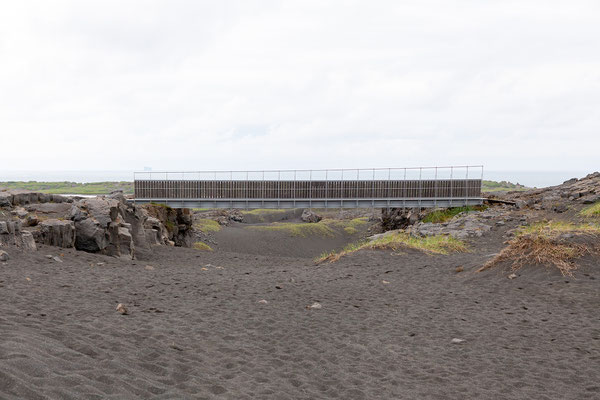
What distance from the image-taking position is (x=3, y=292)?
905 centimetres

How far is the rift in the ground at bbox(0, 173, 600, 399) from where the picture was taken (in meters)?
5.77

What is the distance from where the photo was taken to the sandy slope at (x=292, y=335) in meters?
5.52

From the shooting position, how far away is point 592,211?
86.3 feet

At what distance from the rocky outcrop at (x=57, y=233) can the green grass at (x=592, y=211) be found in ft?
103

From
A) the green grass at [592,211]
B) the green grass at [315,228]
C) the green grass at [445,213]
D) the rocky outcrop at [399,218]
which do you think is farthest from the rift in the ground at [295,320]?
the green grass at [315,228]

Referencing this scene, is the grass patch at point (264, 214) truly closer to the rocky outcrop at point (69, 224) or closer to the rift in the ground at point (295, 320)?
the rocky outcrop at point (69, 224)

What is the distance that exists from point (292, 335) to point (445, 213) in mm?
36442

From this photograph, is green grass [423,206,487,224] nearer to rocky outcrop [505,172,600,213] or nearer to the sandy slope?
rocky outcrop [505,172,600,213]

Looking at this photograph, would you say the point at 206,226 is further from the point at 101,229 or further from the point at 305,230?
the point at 101,229

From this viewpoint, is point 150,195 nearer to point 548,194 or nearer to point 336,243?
point 336,243

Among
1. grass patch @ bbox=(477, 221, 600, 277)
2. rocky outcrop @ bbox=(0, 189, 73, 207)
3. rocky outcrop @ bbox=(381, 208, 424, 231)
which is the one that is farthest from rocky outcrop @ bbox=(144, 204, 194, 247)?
grass patch @ bbox=(477, 221, 600, 277)

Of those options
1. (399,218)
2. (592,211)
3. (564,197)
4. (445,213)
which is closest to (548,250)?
(592,211)

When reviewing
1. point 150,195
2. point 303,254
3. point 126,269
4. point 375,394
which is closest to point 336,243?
point 303,254

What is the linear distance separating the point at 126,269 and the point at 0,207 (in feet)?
29.2
